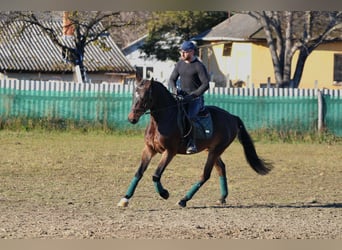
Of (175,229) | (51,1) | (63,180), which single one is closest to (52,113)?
(63,180)

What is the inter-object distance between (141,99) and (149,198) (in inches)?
83.9

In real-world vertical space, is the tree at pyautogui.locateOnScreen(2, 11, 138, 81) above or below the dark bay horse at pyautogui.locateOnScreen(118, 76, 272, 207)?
above

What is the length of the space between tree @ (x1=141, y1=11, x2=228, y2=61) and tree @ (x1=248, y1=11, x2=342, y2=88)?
40.9ft

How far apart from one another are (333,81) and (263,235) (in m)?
29.7

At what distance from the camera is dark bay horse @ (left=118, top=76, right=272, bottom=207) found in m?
8.90

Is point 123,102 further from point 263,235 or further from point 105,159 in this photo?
point 263,235

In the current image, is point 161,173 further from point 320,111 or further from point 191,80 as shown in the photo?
point 320,111

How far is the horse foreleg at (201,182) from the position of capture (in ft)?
31.2

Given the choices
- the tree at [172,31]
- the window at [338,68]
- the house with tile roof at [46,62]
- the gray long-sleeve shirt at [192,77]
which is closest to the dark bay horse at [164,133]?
the gray long-sleeve shirt at [192,77]

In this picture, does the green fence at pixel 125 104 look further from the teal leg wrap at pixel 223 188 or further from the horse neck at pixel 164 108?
the horse neck at pixel 164 108

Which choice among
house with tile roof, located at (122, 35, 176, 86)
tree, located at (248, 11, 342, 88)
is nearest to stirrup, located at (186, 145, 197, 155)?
tree, located at (248, 11, 342, 88)

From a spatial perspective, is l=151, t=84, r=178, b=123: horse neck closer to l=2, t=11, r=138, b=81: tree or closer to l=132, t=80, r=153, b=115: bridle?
l=132, t=80, r=153, b=115: bridle

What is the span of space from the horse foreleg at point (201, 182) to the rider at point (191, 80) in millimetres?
354

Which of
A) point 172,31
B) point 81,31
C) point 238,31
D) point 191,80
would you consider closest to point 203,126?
point 191,80
